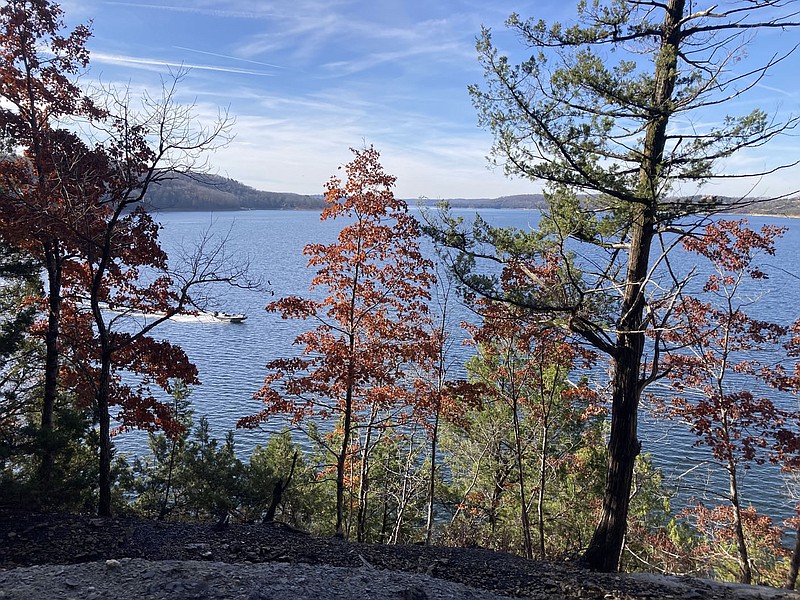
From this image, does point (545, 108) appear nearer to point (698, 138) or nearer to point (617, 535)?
point (698, 138)

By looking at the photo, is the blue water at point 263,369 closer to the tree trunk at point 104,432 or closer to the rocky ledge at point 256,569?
the tree trunk at point 104,432

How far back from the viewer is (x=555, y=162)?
6.75 m

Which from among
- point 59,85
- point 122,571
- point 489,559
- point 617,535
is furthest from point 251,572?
point 59,85

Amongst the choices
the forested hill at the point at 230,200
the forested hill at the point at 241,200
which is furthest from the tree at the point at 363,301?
the forested hill at the point at 241,200

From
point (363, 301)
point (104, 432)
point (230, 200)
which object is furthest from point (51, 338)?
point (230, 200)

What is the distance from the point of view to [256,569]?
17.4 ft

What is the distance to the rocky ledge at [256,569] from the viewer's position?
4.75 metres

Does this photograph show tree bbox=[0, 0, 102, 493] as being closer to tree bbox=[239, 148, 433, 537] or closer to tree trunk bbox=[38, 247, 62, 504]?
tree trunk bbox=[38, 247, 62, 504]

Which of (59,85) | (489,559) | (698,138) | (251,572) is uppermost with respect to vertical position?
(59,85)

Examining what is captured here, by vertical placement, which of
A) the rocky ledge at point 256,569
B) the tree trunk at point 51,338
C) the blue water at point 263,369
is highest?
the tree trunk at point 51,338

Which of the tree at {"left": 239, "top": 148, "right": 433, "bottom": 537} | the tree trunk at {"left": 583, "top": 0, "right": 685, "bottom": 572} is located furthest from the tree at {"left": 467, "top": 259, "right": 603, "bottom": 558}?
the tree at {"left": 239, "top": 148, "right": 433, "bottom": 537}

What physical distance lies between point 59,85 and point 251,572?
336 inches

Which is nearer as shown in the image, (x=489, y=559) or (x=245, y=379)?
(x=489, y=559)

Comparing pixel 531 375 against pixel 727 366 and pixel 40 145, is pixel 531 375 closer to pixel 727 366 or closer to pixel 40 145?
pixel 727 366
